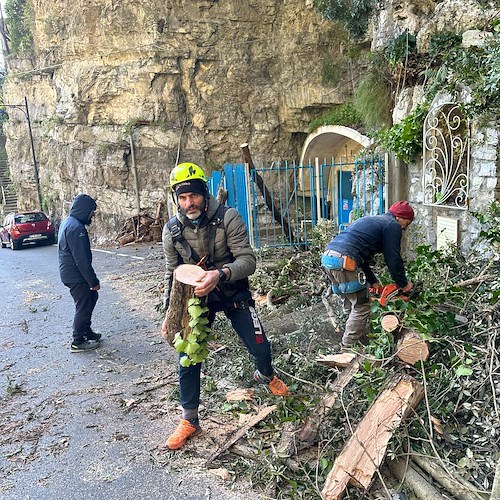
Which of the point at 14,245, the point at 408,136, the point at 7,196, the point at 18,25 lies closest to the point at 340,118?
the point at 408,136

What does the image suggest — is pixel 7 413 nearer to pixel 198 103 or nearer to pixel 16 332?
pixel 16 332

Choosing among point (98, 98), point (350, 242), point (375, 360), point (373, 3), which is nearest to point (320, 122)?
point (373, 3)

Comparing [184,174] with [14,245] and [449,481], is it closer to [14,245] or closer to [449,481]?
[449,481]

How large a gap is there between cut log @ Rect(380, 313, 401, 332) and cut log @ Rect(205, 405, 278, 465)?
42.7 inches

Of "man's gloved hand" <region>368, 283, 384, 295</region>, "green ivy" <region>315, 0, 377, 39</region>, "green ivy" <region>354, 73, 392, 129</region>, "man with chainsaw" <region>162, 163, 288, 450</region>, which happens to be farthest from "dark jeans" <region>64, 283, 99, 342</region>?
"green ivy" <region>315, 0, 377, 39</region>

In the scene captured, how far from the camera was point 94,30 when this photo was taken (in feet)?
58.7

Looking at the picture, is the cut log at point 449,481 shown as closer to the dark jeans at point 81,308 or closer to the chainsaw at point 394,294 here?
the chainsaw at point 394,294

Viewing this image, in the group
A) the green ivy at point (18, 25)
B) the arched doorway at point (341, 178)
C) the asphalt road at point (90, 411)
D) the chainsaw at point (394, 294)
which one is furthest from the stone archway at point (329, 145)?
the green ivy at point (18, 25)

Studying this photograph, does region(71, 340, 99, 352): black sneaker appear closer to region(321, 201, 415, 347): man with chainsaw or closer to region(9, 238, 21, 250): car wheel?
region(321, 201, 415, 347): man with chainsaw

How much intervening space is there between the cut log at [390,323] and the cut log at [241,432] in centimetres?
108

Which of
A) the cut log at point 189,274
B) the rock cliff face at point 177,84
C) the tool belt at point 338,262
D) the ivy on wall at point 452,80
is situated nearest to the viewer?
the cut log at point 189,274

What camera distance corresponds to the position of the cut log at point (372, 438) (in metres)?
2.58

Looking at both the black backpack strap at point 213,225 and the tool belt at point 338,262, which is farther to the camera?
the tool belt at point 338,262

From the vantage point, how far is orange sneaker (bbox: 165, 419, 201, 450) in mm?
3295
